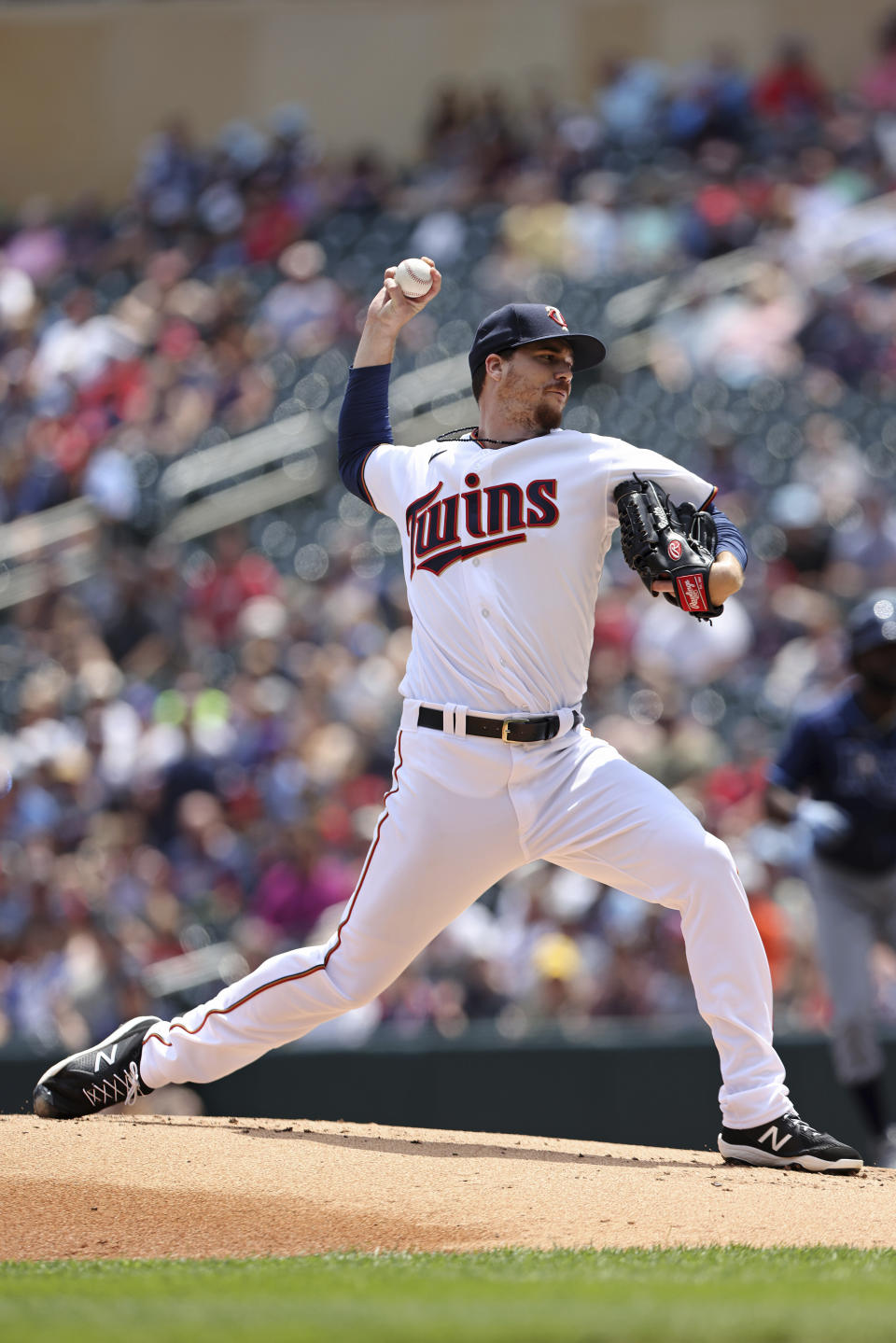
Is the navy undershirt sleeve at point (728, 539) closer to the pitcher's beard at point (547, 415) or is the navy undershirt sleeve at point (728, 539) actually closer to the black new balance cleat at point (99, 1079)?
the pitcher's beard at point (547, 415)

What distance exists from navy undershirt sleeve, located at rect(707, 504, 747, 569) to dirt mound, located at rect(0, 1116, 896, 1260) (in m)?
1.47

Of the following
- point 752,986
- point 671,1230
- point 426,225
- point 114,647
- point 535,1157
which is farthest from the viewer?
point 426,225

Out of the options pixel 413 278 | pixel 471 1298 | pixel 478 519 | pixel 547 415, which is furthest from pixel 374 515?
pixel 471 1298

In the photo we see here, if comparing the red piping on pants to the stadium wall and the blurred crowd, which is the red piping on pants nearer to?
the blurred crowd

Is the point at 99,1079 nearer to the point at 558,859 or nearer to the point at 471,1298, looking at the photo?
the point at 558,859

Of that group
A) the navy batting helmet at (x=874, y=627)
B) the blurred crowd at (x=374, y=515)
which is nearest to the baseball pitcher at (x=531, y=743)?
the navy batting helmet at (x=874, y=627)

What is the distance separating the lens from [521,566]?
4273 millimetres

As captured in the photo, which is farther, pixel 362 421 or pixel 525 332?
pixel 362 421

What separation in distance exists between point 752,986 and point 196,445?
9009mm

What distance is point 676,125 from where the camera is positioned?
587 inches

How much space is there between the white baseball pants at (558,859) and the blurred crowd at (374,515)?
321cm

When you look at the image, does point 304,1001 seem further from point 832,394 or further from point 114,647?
point 832,394

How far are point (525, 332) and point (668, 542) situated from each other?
2.23 ft

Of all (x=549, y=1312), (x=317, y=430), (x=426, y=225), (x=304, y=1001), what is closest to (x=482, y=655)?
(x=304, y=1001)
